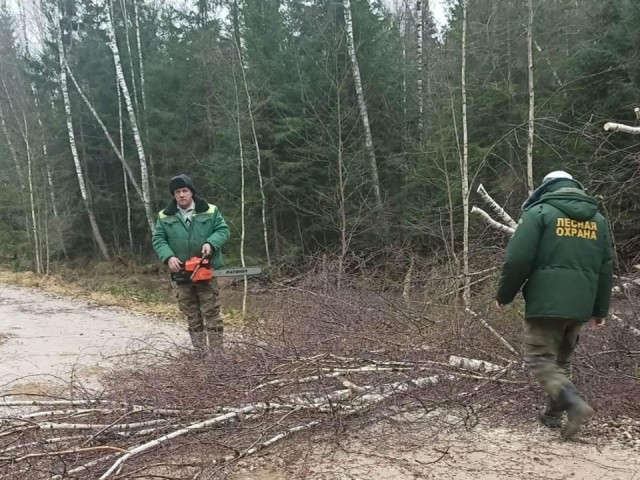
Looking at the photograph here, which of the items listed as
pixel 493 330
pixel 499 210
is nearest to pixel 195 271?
pixel 493 330

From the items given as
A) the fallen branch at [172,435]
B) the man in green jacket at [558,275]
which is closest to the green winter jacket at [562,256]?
the man in green jacket at [558,275]

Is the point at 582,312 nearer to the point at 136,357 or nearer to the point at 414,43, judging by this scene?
the point at 136,357

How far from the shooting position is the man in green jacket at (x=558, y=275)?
311 centimetres

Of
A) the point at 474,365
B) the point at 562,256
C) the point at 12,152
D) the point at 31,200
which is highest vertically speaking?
the point at 12,152

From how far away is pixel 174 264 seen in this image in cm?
515

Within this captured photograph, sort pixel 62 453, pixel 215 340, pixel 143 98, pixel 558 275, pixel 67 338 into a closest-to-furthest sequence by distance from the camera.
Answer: pixel 62 453 → pixel 558 275 → pixel 215 340 → pixel 67 338 → pixel 143 98

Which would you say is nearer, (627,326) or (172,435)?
(172,435)

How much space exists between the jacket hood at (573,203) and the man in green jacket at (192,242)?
3.12m

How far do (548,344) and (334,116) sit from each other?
488 inches

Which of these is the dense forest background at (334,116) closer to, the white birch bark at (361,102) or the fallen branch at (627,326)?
the white birch bark at (361,102)

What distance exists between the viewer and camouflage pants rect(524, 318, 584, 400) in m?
3.17

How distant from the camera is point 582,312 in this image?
312cm

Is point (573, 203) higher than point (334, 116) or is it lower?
lower

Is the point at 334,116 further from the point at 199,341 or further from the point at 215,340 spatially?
the point at 215,340
